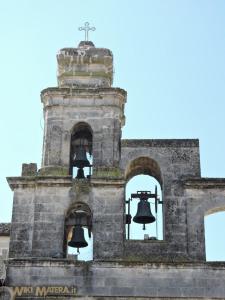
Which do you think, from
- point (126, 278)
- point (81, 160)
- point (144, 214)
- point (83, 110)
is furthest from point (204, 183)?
point (83, 110)

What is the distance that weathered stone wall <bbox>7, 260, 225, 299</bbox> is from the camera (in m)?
20.7

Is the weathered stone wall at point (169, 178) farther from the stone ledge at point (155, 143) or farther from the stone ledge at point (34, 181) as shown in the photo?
the stone ledge at point (34, 181)

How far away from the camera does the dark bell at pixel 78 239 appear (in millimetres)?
22278

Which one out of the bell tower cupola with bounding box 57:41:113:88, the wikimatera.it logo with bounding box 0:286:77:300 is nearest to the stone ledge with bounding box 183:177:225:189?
the bell tower cupola with bounding box 57:41:113:88

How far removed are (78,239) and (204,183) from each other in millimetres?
3968

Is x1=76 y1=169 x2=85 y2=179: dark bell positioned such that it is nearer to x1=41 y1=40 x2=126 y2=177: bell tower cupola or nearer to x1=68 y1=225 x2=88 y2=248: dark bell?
x1=41 y1=40 x2=126 y2=177: bell tower cupola

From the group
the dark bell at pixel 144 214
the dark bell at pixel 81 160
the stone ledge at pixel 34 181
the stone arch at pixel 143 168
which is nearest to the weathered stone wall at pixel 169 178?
the stone arch at pixel 143 168

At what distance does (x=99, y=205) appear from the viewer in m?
21.9

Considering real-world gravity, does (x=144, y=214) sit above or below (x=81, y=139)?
below

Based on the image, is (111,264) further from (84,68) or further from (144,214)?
(84,68)

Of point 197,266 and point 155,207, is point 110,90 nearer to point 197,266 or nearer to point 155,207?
point 155,207

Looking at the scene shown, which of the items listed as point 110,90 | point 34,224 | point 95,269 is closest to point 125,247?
point 95,269

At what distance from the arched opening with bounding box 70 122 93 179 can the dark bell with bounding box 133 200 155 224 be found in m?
1.83

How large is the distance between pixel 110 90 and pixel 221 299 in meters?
7.10
